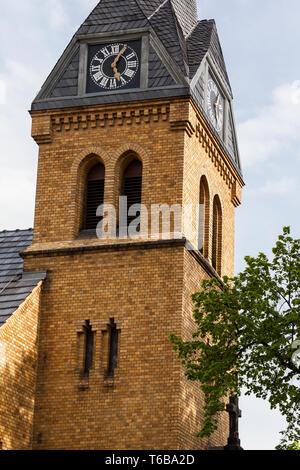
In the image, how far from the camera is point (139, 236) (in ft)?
114

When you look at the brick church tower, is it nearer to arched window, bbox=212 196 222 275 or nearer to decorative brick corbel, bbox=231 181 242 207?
arched window, bbox=212 196 222 275

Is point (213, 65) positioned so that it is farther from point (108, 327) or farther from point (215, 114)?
point (108, 327)

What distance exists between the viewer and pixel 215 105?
38.7 metres

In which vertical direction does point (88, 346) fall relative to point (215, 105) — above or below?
below

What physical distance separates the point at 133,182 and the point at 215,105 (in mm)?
4222

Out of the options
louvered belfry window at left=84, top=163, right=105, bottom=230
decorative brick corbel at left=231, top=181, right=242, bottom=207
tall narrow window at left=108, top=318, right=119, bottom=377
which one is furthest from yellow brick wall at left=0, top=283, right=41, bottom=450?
decorative brick corbel at left=231, top=181, right=242, bottom=207

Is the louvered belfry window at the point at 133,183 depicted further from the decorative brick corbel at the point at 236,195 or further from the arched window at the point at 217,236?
the decorative brick corbel at the point at 236,195

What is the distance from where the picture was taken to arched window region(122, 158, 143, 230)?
35938 millimetres

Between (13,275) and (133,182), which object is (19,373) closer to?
(13,275)

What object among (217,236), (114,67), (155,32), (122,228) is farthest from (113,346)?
(155,32)

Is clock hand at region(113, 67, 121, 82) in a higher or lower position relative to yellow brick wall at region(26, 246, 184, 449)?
higher

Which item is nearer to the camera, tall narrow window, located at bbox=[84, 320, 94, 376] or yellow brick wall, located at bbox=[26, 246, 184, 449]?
yellow brick wall, located at bbox=[26, 246, 184, 449]

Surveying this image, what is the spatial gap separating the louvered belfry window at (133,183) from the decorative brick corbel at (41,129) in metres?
2.45

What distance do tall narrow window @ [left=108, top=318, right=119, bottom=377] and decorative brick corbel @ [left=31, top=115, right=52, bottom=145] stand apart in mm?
5995
